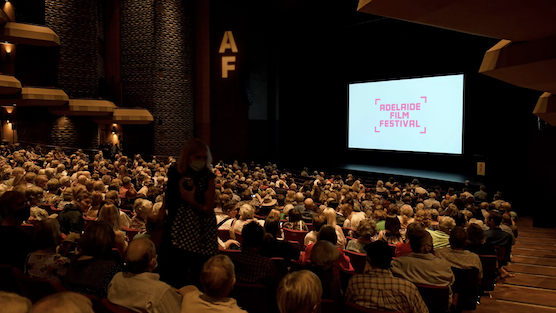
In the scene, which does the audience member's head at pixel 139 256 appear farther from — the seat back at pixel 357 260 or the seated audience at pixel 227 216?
the seated audience at pixel 227 216

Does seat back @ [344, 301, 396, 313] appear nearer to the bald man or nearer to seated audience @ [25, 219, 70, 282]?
the bald man

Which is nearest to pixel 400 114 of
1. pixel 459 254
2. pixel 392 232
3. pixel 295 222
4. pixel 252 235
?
pixel 295 222

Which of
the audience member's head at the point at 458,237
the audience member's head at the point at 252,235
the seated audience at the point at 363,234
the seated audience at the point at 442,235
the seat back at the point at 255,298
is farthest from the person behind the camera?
the seated audience at the point at 442,235

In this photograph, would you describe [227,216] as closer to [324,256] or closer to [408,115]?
[324,256]

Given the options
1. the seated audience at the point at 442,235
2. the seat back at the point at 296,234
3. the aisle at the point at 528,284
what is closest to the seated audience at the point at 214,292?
the seat back at the point at 296,234

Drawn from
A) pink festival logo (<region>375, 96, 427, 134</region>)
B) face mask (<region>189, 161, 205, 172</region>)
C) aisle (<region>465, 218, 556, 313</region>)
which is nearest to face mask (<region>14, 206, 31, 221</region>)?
face mask (<region>189, 161, 205, 172</region>)

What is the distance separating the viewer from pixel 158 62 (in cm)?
1716

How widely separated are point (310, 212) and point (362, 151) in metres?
12.0

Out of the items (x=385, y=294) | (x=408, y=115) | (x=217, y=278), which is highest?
(x=408, y=115)

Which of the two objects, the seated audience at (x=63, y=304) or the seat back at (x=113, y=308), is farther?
the seat back at (x=113, y=308)

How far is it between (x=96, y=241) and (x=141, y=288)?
50 cm

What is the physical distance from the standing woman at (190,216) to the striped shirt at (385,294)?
0.91 metres

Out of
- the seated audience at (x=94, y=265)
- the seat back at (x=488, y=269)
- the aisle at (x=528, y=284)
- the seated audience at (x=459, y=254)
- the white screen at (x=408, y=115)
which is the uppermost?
the white screen at (x=408, y=115)

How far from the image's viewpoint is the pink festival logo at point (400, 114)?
1485cm
